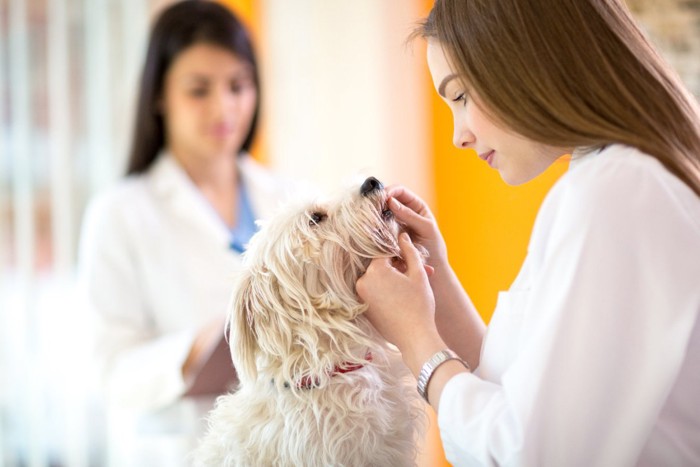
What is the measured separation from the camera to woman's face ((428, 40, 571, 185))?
1173 millimetres

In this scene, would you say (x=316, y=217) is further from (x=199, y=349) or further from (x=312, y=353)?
(x=199, y=349)

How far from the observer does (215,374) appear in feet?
6.47

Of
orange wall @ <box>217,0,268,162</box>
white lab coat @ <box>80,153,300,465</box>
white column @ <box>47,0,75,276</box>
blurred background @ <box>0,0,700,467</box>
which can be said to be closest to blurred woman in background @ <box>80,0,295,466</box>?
white lab coat @ <box>80,153,300,465</box>

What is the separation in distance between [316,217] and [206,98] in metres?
1.14

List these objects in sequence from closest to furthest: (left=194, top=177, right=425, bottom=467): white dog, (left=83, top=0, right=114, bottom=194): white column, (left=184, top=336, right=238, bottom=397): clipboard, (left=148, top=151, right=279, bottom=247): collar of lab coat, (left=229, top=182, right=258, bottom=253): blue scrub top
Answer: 1. (left=194, top=177, right=425, bottom=467): white dog
2. (left=184, top=336, right=238, bottom=397): clipboard
3. (left=148, top=151, right=279, bottom=247): collar of lab coat
4. (left=229, top=182, right=258, bottom=253): blue scrub top
5. (left=83, top=0, right=114, bottom=194): white column

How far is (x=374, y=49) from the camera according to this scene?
12.2ft

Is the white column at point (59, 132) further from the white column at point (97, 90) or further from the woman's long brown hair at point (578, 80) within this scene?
the woman's long brown hair at point (578, 80)

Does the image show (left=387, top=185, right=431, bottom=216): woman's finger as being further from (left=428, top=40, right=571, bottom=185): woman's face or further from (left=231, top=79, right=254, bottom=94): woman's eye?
(left=231, top=79, right=254, bottom=94): woman's eye

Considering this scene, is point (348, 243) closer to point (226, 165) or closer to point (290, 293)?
point (290, 293)

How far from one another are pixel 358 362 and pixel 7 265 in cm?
223

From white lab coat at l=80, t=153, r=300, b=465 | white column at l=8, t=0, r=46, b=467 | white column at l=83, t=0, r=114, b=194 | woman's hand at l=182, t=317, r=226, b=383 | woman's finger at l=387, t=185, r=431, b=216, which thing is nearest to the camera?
woman's finger at l=387, t=185, r=431, b=216

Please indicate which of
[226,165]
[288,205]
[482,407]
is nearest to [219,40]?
[226,165]

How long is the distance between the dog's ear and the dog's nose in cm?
27

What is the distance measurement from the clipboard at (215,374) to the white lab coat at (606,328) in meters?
0.96
